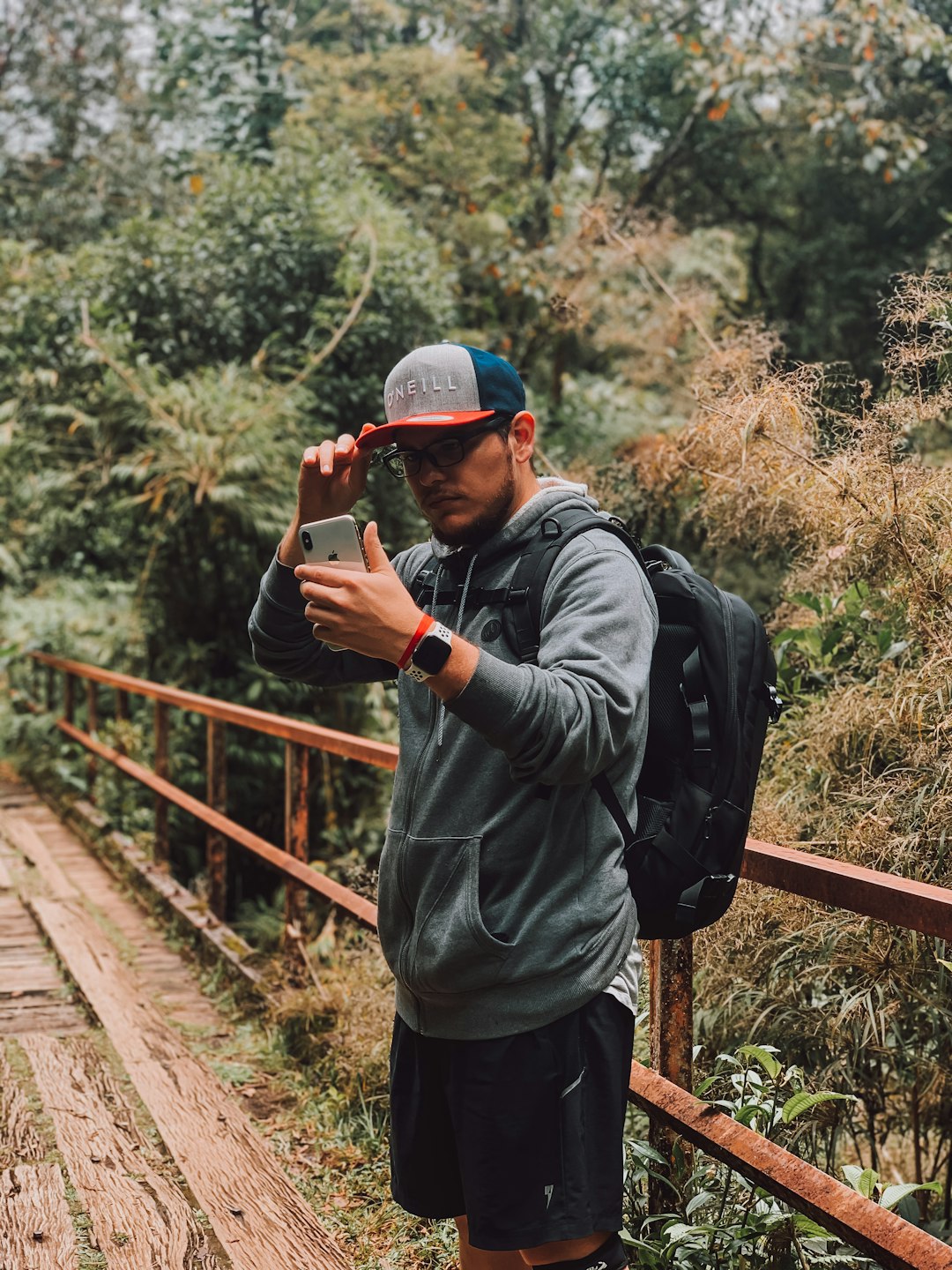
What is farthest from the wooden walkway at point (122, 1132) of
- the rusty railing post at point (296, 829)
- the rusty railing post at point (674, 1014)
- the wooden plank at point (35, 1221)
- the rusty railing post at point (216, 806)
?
the rusty railing post at point (674, 1014)

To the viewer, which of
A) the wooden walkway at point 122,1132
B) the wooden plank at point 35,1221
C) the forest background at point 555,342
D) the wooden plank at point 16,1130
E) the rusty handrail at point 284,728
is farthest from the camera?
the rusty handrail at point 284,728

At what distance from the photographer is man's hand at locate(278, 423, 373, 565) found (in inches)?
73.3

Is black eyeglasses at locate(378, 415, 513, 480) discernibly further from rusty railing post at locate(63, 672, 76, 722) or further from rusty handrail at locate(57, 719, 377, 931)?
rusty railing post at locate(63, 672, 76, 722)

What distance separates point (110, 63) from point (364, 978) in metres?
16.1

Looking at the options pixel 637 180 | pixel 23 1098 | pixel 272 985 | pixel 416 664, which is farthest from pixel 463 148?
pixel 416 664

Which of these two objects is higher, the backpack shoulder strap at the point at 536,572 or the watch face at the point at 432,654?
the backpack shoulder strap at the point at 536,572

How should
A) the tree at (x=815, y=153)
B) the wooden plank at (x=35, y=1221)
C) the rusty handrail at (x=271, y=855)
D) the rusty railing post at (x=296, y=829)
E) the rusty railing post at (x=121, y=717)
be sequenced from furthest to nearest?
the tree at (x=815, y=153) → the rusty railing post at (x=121, y=717) → the rusty railing post at (x=296, y=829) → the rusty handrail at (x=271, y=855) → the wooden plank at (x=35, y=1221)

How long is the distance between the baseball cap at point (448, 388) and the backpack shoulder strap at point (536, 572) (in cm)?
19

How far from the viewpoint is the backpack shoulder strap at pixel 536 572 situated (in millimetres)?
1703

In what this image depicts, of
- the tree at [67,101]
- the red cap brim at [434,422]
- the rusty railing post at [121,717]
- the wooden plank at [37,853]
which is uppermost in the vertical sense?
the tree at [67,101]

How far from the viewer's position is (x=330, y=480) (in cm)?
191

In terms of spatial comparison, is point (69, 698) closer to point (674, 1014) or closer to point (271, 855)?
point (271, 855)

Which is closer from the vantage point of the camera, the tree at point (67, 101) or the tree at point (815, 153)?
the tree at point (815, 153)

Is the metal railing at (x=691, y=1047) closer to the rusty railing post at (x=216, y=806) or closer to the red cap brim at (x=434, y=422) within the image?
the red cap brim at (x=434, y=422)
